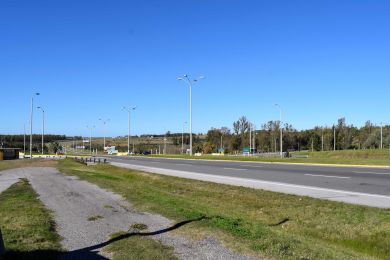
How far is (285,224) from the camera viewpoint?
11109 millimetres

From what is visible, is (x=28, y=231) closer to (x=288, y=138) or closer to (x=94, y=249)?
(x=94, y=249)

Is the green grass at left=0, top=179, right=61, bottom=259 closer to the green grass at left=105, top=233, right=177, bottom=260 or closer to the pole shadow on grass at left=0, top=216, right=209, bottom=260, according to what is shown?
the pole shadow on grass at left=0, top=216, right=209, bottom=260

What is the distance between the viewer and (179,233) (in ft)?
29.8

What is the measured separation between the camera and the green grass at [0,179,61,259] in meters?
7.63

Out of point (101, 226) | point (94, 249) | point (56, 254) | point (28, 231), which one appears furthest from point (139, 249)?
point (28, 231)

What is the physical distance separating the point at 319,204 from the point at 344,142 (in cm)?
12808

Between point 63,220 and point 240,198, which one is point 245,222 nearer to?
point 63,220

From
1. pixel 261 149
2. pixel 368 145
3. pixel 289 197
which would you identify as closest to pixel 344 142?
pixel 368 145

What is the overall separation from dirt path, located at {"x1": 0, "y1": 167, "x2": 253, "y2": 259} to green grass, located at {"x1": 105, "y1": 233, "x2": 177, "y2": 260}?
0.16 meters

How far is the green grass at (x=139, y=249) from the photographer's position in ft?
23.6

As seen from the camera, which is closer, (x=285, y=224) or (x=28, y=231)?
(x=28, y=231)

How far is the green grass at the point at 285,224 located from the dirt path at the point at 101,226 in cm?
40

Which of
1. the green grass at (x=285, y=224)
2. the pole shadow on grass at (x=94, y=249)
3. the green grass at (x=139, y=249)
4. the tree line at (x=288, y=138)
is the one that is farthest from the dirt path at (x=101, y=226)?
the tree line at (x=288, y=138)

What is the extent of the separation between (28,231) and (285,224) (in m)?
5.39
